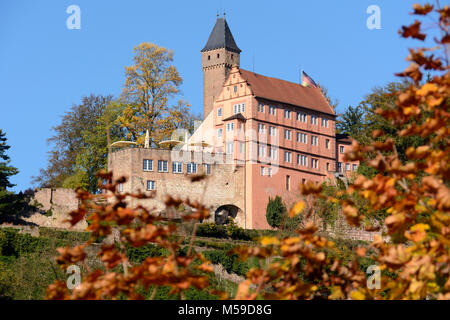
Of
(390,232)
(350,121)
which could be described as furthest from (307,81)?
(390,232)

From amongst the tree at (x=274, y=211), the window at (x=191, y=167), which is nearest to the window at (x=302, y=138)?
the tree at (x=274, y=211)

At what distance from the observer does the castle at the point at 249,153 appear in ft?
184

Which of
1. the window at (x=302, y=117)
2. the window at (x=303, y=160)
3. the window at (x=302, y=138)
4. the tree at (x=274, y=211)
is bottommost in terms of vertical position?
the tree at (x=274, y=211)

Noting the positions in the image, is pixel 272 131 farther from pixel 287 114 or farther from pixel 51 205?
pixel 51 205

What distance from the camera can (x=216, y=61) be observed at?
230 feet

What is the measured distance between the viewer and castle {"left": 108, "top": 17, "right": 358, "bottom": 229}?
56.0m

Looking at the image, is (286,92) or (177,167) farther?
(286,92)

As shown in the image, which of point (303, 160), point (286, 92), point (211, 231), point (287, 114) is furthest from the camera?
point (286, 92)

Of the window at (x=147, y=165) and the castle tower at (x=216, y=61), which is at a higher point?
the castle tower at (x=216, y=61)

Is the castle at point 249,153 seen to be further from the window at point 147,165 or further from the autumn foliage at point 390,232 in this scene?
the autumn foliage at point 390,232

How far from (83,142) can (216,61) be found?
524 inches

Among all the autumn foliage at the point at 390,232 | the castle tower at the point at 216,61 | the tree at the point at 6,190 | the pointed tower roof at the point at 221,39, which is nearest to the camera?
the autumn foliage at the point at 390,232

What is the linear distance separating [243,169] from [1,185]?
16741 mm

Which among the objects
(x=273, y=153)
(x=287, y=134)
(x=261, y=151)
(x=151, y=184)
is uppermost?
(x=287, y=134)
